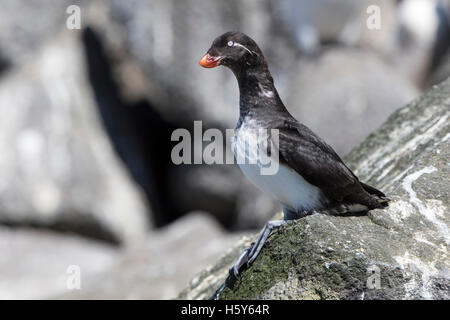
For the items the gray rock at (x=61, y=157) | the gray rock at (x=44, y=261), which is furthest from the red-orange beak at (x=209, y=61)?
the gray rock at (x=61, y=157)

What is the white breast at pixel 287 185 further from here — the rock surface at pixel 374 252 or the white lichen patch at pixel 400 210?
the white lichen patch at pixel 400 210

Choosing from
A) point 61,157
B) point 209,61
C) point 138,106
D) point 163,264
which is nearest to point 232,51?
point 209,61

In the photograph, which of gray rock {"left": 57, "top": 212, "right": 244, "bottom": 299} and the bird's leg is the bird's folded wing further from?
gray rock {"left": 57, "top": 212, "right": 244, "bottom": 299}

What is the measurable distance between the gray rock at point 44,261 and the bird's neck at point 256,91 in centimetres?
555

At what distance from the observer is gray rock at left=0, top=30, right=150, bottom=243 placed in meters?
11.4

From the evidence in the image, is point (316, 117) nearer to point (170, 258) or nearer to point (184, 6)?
point (184, 6)

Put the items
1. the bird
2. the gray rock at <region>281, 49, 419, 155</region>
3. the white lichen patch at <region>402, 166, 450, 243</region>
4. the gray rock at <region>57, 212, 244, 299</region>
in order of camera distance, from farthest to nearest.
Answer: the gray rock at <region>281, 49, 419, 155</region> → the gray rock at <region>57, 212, 244, 299</region> → the bird → the white lichen patch at <region>402, 166, 450, 243</region>

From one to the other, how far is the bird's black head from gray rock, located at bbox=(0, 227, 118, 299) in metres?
5.60

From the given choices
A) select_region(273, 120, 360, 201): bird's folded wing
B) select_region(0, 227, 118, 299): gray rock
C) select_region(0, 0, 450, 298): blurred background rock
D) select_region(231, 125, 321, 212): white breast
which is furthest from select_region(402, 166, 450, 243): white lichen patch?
select_region(0, 0, 450, 298): blurred background rock

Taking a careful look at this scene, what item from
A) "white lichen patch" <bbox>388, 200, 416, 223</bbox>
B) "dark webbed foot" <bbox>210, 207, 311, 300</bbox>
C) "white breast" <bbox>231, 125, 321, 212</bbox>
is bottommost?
"dark webbed foot" <bbox>210, 207, 311, 300</bbox>

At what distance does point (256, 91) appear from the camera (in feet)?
15.1

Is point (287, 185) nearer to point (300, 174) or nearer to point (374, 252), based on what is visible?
point (300, 174)

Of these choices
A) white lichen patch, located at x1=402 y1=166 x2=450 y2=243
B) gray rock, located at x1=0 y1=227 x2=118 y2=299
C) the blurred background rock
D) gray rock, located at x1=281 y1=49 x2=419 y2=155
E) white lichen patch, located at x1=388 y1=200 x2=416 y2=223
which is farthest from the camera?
gray rock, located at x1=281 y1=49 x2=419 y2=155
